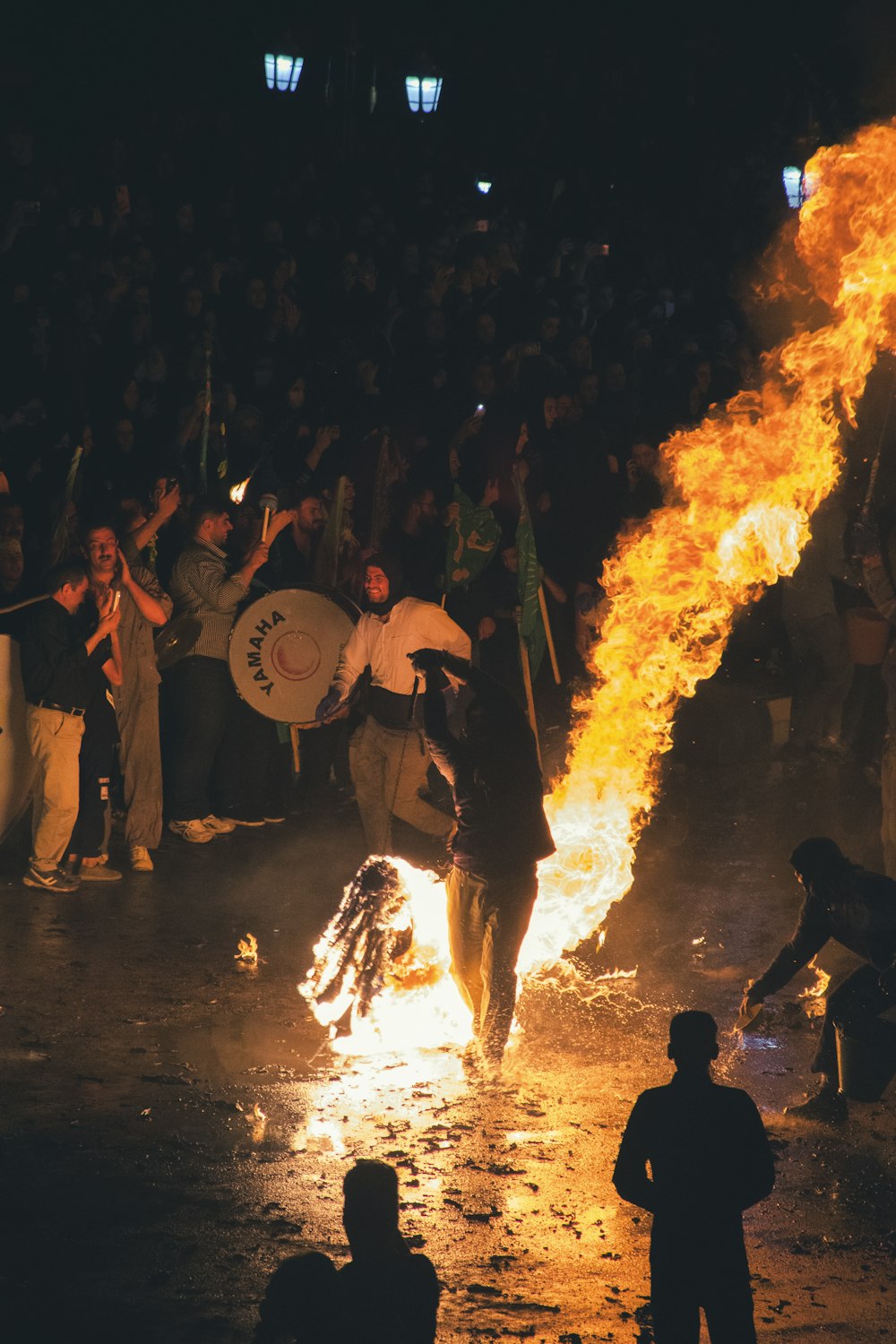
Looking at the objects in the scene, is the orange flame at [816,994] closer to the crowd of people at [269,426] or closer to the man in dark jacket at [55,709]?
the crowd of people at [269,426]

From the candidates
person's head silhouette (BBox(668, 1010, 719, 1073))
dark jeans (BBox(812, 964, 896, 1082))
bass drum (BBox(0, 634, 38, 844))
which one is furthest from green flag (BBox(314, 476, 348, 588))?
person's head silhouette (BBox(668, 1010, 719, 1073))

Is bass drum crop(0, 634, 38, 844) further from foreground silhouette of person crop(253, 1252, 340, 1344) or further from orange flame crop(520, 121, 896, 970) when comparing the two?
foreground silhouette of person crop(253, 1252, 340, 1344)

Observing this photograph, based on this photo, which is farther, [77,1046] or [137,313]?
[137,313]

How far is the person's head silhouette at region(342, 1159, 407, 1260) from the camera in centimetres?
334

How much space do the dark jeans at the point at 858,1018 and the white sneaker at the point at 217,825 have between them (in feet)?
18.3

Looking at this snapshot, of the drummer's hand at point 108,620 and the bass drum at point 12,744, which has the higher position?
the drummer's hand at point 108,620

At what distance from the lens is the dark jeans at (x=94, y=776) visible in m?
9.70

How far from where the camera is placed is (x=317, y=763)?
11.9 m

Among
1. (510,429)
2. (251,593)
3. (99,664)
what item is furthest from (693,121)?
(99,664)

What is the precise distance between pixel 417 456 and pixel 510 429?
0.87m

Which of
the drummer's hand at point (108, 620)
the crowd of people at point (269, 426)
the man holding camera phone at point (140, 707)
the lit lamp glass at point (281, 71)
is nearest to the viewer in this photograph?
the drummer's hand at point (108, 620)

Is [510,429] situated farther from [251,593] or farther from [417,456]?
[251,593]

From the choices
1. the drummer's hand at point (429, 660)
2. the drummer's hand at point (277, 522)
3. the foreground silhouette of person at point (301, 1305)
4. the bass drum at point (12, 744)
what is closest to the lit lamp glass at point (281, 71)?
the drummer's hand at point (277, 522)

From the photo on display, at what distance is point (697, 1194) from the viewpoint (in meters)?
4.10
